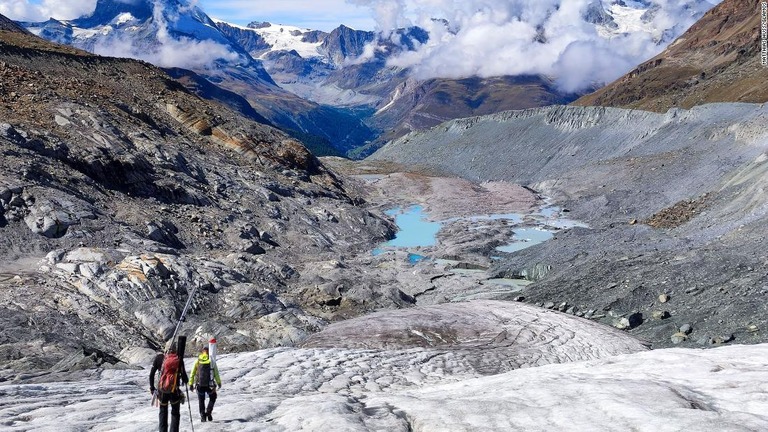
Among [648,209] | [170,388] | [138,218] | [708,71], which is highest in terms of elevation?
[708,71]

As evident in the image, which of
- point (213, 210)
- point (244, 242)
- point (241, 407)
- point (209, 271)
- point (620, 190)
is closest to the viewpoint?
point (241, 407)

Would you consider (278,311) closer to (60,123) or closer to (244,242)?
(244,242)

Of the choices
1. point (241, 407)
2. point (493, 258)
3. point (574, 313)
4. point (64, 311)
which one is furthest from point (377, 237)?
point (241, 407)

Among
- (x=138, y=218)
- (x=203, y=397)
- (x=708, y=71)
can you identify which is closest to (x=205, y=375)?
(x=203, y=397)

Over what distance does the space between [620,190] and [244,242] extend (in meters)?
46.3

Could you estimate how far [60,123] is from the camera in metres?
44.4

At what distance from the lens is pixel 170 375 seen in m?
11.3

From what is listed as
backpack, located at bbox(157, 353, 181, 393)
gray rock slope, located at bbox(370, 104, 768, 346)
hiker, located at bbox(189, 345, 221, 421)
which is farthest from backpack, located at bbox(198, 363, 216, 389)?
gray rock slope, located at bbox(370, 104, 768, 346)

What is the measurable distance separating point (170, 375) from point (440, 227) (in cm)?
5798

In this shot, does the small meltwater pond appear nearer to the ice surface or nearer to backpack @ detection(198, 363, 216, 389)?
the ice surface

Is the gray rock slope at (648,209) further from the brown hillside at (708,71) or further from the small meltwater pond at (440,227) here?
the brown hillside at (708,71)

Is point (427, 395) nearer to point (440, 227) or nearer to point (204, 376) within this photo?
point (204, 376)

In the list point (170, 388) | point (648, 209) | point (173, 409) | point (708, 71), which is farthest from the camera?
point (708, 71)

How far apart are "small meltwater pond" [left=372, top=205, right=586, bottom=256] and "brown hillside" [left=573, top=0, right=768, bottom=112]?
146 ft
